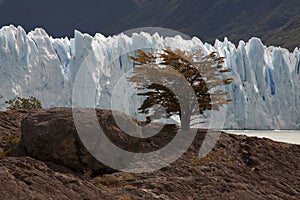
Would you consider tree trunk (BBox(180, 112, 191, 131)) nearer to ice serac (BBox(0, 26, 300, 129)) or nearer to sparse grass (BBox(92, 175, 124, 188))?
sparse grass (BBox(92, 175, 124, 188))

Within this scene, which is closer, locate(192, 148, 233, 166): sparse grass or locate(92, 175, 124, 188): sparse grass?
locate(92, 175, 124, 188): sparse grass

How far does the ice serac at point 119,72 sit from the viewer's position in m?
38.7

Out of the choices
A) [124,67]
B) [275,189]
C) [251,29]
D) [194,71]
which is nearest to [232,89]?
[124,67]

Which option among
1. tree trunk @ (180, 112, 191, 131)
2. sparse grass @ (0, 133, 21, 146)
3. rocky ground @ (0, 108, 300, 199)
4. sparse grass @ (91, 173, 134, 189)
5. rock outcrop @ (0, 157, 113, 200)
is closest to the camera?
rock outcrop @ (0, 157, 113, 200)

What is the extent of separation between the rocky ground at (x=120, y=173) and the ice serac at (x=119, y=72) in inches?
993

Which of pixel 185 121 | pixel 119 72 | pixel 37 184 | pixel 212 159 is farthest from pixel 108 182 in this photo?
pixel 119 72

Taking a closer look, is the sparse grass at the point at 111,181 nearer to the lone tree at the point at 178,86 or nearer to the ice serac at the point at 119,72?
the lone tree at the point at 178,86

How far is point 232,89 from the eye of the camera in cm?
4381

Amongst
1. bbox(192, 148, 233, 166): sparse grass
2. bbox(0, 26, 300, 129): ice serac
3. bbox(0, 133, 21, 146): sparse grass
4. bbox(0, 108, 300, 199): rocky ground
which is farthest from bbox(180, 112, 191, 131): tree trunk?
bbox(0, 26, 300, 129): ice serac

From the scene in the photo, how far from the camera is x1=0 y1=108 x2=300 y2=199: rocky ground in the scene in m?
7.97

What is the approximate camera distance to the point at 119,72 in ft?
135

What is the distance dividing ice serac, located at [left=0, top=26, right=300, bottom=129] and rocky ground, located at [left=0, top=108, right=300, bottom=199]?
25227 millimetres

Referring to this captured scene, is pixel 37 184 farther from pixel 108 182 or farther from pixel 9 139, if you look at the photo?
pixel 9 139

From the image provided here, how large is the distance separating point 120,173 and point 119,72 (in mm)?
31260
